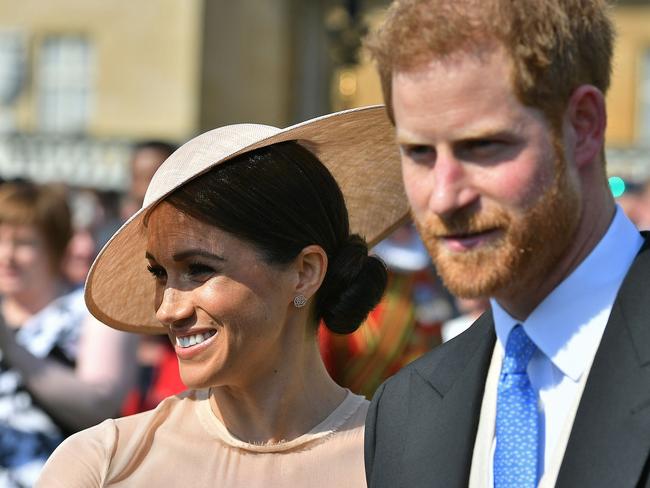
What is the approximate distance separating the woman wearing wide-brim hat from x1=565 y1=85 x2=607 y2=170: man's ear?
964 mm

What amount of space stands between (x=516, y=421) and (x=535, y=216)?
41 centimetres

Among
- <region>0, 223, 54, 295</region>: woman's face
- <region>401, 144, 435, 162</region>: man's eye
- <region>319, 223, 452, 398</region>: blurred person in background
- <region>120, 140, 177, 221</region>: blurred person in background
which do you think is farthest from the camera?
<region>120, 140, 177, 221</region>: blurred person in background

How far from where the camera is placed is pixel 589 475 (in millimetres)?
2250

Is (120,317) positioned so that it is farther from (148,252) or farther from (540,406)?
(540,406)

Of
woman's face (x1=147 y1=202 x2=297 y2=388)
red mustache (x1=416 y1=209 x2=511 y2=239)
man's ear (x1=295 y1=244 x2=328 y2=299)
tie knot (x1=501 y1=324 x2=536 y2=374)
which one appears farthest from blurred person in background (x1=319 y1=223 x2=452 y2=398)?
red mustache (x1=416 y1=209 x2=511 y2=239)

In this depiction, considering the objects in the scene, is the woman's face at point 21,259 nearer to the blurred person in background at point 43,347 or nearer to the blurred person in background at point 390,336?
the blurred person in background at point 43,347

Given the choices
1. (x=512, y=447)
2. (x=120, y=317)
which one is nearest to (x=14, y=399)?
(x=120, y=317)

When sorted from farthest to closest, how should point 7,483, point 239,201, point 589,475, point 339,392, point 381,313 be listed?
1. point 381,313
2. point 7,483
3. point 339,392
4. point 239,201
5. point 589,475

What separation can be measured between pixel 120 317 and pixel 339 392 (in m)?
0.67

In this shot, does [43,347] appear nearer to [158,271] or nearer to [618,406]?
[158,271]

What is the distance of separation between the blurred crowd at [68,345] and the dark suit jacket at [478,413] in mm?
1543

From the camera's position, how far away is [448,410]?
8.64ft

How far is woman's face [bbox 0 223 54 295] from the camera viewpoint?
5512 mm

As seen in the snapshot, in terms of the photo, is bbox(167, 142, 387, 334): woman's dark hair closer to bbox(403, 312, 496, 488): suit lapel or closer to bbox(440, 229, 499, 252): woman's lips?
bbox(403, 312, 496, 488): suit lapel
